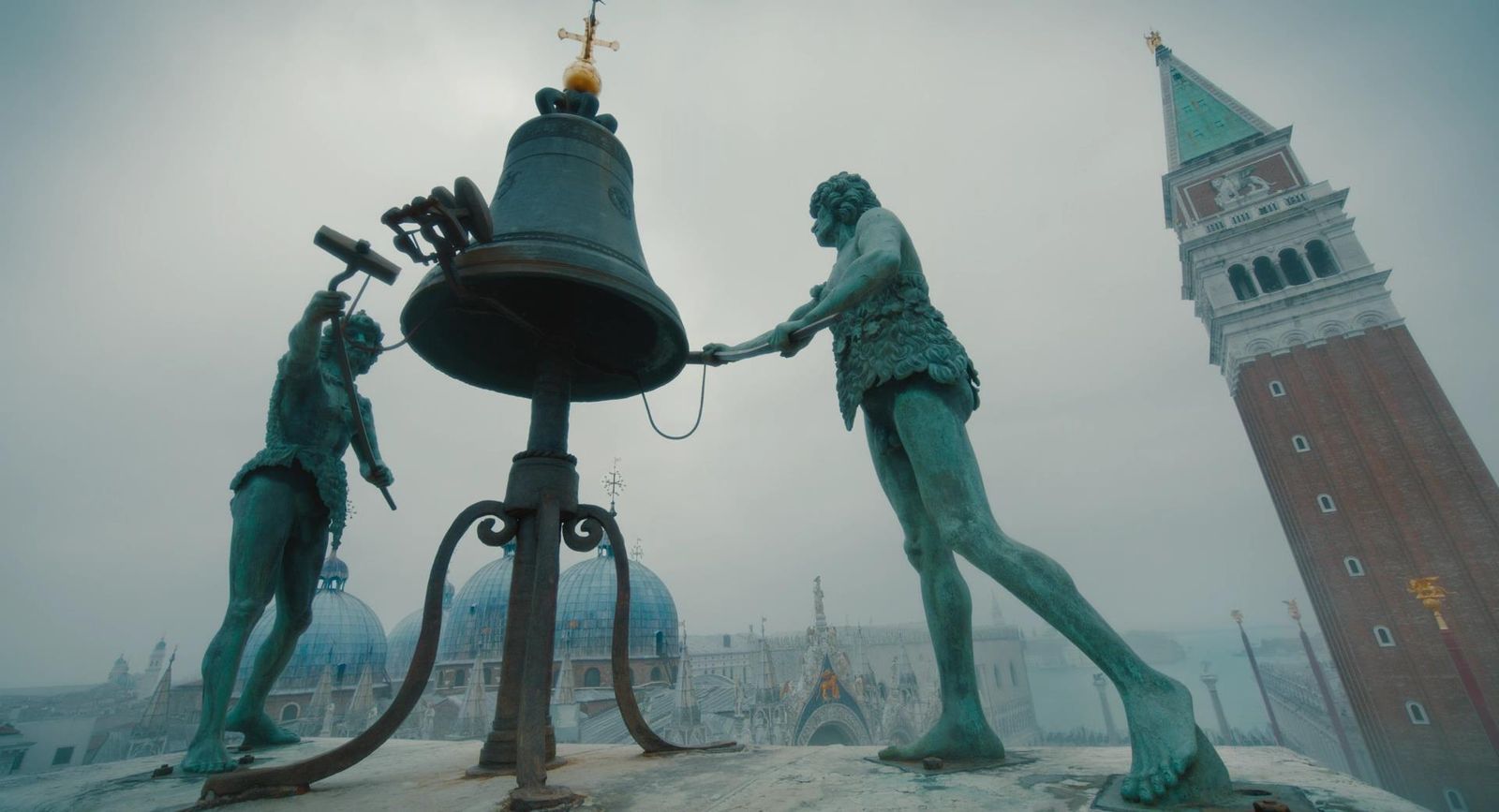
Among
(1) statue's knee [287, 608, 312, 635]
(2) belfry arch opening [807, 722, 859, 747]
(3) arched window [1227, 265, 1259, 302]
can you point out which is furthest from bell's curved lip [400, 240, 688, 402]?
(3) arched window [1227, 265, 1259, 302]

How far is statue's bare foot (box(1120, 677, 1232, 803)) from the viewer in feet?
6.81

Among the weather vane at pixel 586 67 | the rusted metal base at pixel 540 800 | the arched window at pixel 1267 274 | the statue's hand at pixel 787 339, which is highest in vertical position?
the arched window at pixel 1267 274

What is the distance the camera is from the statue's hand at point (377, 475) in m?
4.72

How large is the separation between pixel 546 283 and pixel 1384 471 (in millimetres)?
42467

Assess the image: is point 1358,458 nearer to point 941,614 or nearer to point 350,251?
point 941,614

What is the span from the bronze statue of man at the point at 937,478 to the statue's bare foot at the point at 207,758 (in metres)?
4.02

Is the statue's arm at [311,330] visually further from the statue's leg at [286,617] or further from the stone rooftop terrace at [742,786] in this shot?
the stone rooftop terrace at [742,786]

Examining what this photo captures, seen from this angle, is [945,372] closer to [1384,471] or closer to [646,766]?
[646,766]

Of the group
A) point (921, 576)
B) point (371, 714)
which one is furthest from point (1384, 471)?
point (371, 714)

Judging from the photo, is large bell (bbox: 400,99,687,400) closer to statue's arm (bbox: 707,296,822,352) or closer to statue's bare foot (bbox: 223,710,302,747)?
statue's arm (bbox: 707,296,822,352)

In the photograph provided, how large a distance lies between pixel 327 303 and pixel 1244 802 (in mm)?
5033

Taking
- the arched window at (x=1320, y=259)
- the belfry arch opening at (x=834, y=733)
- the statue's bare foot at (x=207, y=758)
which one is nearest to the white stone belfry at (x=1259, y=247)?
the arched window at (x=1320, y=259)

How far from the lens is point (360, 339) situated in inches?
209

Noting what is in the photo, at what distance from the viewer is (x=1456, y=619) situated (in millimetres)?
26672
